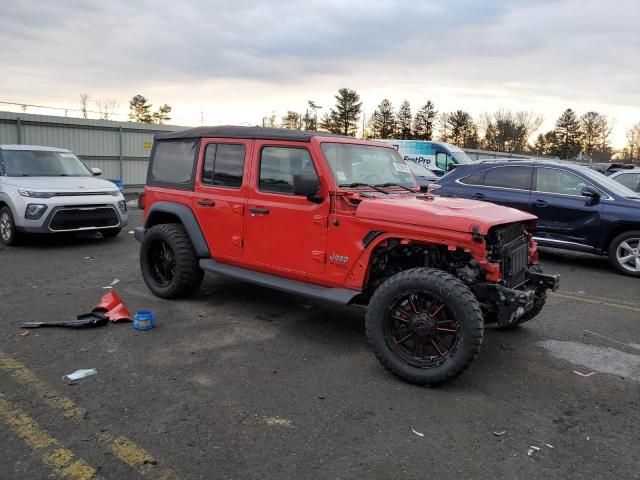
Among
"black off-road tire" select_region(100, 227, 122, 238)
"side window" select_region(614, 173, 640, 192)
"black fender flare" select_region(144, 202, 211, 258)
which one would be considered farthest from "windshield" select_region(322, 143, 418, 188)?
"side window" select_region(614, 173, 640, 192)

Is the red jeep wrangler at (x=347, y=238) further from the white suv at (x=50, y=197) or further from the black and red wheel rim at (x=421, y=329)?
the white suv at (x=50, y=197)

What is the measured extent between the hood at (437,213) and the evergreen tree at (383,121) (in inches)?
2607

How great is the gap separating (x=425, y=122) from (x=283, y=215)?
68.8 metres

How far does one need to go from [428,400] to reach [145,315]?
2.77 meters

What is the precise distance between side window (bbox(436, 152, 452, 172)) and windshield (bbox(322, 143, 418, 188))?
54.5ft

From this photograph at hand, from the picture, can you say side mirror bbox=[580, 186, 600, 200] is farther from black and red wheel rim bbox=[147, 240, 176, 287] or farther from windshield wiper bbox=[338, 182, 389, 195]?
black and red wheel rim bbox=[147, 240, 176, 287]

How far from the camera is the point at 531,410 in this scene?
3.58m

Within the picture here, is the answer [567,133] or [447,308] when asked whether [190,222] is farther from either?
[567,133]

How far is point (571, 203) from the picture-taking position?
841cm

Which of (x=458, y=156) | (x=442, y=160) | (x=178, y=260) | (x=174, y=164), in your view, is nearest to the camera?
(x=178, y=260)

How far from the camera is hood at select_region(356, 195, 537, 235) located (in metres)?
3.82

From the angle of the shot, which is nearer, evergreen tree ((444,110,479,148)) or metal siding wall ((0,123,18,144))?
metal siding wall ((0,123,18,144))

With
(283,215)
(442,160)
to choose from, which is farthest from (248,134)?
(442,160)

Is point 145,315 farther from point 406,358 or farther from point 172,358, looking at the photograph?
point 406,358
